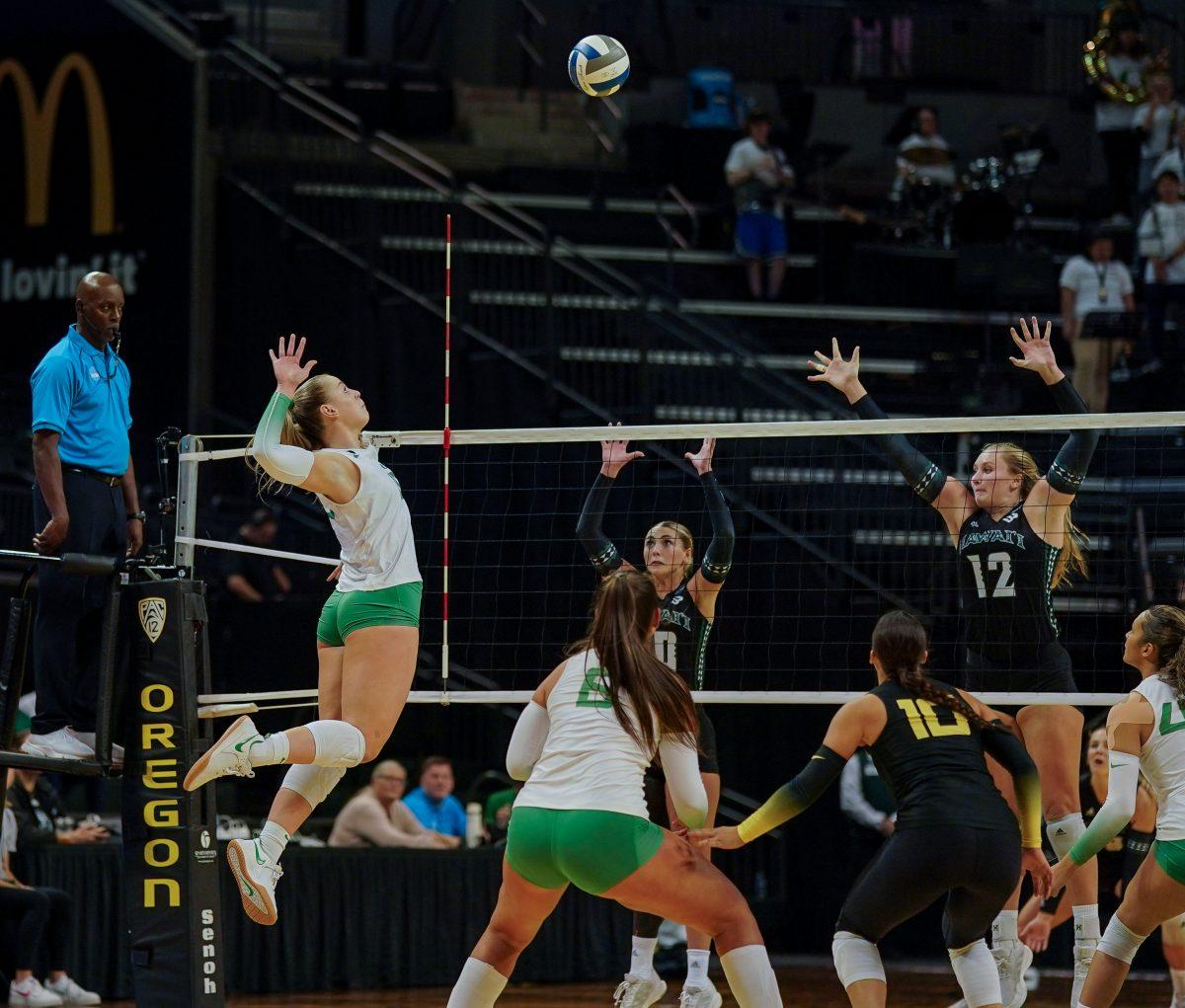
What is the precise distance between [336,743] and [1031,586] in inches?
122

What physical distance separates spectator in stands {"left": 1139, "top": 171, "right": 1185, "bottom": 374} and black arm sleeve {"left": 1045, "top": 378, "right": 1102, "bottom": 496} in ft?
25.4

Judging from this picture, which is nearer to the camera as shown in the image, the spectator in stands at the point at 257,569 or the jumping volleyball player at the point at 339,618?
the jumping volleyball player at the point at 339,618

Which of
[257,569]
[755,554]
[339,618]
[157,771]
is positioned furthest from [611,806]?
[257,569]

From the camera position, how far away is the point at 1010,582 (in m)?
8.51

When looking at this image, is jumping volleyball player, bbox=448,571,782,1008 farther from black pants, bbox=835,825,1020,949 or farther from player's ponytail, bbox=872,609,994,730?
player's ponytail, bbox=872,609,994,730

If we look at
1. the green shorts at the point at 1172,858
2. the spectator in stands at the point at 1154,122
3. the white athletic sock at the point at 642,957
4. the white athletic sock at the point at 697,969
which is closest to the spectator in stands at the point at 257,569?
the white athletic sock at the point at 642,957

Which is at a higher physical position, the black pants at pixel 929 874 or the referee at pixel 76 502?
the referee at pixel 76 502

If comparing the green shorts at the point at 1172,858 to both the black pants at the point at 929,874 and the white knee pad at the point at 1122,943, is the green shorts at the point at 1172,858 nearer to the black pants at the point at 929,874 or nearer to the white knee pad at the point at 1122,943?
the white knee pad at the point at 1122,943

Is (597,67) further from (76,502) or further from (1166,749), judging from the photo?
(1166,749)

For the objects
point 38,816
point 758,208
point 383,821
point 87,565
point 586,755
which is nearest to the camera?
point 586,755

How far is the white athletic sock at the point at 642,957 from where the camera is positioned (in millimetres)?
8875

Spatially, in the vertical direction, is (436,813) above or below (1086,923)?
below

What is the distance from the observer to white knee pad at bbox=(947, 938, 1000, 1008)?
23.6 feet

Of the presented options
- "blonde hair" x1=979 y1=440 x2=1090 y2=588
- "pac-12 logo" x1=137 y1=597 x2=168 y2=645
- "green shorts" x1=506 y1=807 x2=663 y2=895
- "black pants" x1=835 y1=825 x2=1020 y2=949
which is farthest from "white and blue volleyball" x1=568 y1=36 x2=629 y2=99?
"green shorts" x1=506 y1=807 x2=663 y2=895
